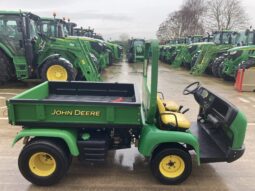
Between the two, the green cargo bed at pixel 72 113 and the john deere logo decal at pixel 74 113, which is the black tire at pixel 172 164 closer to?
the green cargo bed at pixel 72 113

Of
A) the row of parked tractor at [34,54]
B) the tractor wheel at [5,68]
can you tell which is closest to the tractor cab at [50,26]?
the row of parked tractor at [34,54]

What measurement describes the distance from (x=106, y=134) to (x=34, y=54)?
6.66 meters

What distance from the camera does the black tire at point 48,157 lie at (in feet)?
11.7

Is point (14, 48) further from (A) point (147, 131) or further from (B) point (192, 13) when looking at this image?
(B) point (192, 13)

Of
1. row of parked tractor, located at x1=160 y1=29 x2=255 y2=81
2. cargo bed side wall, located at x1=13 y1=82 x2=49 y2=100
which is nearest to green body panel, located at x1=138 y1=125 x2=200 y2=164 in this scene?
cargo bed side wall, located at x1=13 y1=82 x2=49 y2=100

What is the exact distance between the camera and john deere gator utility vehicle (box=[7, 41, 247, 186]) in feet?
11.6

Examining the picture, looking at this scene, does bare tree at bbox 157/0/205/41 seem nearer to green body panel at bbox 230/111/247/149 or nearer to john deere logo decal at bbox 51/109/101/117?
green body panel at bbox 230/111/247/149

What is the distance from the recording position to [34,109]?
11.7 ft

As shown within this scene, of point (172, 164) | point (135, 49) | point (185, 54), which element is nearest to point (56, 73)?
point (172, 164)

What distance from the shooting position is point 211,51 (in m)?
14.6

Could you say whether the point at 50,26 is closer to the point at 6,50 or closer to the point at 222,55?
the point at 6,50

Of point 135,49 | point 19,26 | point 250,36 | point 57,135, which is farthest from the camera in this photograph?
point 135,49

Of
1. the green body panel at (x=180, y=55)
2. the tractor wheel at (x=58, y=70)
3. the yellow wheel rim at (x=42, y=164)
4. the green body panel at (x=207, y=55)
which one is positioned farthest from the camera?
the green body panel at (x=180, y=55)

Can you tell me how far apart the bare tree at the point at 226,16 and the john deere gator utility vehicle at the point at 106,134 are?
1573 inches
